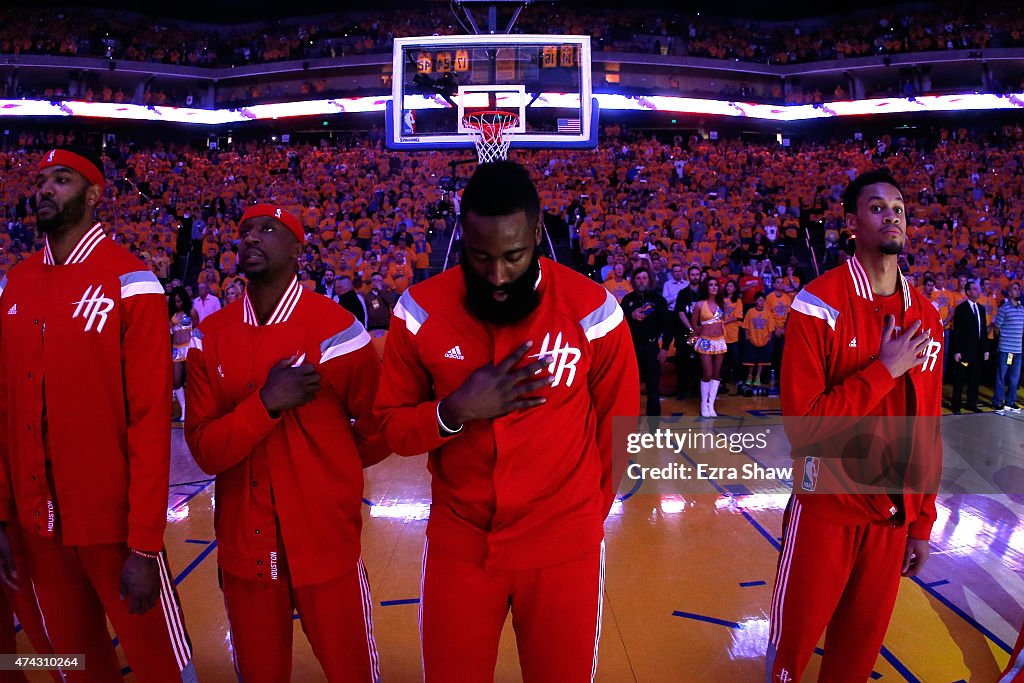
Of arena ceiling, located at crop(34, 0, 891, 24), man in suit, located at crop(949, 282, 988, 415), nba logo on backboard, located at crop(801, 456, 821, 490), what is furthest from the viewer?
arena ceiling, located at crop(34, 0, 891, 24)

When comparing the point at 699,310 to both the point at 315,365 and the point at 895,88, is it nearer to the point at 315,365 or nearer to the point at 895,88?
the point at 315,365

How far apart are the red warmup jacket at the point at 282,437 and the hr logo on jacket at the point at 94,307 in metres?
0.30

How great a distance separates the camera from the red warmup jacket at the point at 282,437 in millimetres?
2209

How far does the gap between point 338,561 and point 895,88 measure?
3431cm

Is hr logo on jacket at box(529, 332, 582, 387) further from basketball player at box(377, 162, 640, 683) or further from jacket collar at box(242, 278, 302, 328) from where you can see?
jacket collar at box(242, 278, 302, 328)

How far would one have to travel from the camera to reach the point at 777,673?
253 cm

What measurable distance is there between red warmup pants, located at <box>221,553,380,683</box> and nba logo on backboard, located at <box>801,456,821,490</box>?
1665 mm

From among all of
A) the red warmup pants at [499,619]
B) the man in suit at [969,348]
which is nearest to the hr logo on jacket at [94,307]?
the red warmup pants at [499,619]

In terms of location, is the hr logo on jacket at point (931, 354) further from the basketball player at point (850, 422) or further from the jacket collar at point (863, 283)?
the jacket collar at point (863, 283)

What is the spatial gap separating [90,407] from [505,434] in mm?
1391

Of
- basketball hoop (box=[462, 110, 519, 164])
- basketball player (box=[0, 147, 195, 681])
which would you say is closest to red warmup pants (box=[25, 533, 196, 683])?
basketball player (box=[0, 147, 195, 681])

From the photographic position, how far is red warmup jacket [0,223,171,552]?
2178 mm

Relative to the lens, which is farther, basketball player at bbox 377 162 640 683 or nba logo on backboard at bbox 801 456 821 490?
nba logo on backboard at bbox 801 456 821 490

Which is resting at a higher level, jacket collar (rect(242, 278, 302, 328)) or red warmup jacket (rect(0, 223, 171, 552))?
jacket collar (rect(242, 278, 302, 328))
